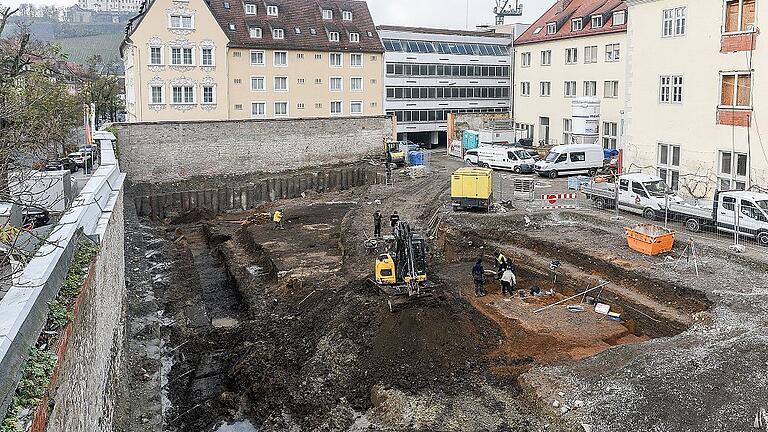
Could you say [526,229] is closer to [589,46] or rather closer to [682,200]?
[682,200]

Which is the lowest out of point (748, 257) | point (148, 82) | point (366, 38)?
point (748, 257)

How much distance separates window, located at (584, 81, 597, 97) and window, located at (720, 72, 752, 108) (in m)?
21.4

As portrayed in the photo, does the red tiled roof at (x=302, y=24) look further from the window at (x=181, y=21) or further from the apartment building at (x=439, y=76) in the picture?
the window at (x=181, y=21)

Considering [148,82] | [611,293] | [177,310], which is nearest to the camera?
[611,293]

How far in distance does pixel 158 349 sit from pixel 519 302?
1045 centimetres

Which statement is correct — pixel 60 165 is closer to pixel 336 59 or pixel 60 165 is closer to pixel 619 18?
pixel 336 59

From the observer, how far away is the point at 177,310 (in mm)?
22891

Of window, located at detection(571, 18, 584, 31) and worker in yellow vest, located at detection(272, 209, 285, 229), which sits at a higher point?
window, located at detection(571, 18, 584, 31)

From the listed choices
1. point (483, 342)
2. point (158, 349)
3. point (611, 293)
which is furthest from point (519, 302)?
point (158, 349)

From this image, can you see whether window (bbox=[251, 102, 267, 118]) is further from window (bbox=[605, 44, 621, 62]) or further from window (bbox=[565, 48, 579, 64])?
window (bbox=[605, 44, 621, 62])

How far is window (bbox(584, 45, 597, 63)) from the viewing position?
161ft

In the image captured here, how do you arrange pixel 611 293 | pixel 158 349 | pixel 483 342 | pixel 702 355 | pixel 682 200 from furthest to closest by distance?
1. pixel 682 200
2. pixel 611 293
3. pixel 158 349
4. pixel 483 342
5. pixel 702 355

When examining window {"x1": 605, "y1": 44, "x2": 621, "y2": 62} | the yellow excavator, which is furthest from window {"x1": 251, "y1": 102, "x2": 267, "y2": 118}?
the yellow excavator

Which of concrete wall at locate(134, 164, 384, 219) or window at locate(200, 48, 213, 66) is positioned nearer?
concrete wall at locate(134, 164, 384, 219)
